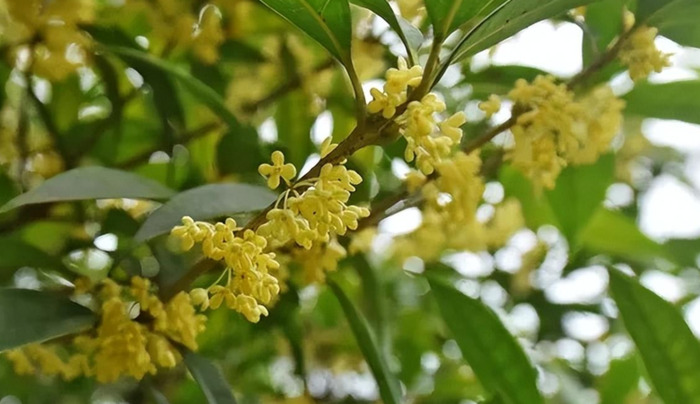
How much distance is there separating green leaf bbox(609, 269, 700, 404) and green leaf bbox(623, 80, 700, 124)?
5.8 inches

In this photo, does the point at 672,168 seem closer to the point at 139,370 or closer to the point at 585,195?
the point at 585,195

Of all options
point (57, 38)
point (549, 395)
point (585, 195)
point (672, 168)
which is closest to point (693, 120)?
point (585, 195)

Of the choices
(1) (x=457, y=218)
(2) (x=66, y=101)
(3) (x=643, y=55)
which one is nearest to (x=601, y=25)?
(3) (x=643, y=55)

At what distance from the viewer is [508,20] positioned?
41 cm

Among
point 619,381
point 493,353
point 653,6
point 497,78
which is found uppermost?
point 653,6

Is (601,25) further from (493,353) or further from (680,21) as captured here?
(493,353)

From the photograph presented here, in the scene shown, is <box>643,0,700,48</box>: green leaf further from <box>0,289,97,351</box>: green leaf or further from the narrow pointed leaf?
<box>0,289,97,351</box>: green leaf

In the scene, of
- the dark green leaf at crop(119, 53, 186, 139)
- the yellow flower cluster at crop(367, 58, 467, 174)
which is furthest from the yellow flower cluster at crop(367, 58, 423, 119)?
the dark green leaf at crop(119, 53, 186, 139)

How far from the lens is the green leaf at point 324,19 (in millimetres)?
414

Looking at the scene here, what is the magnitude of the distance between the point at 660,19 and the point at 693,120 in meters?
0.13

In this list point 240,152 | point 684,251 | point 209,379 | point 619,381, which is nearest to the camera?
point 209,379

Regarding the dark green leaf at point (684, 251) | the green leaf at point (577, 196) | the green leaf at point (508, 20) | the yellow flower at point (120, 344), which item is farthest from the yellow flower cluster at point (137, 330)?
the dark green leaf at point (684, 251)

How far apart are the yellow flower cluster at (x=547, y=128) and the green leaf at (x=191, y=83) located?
0.20 meters

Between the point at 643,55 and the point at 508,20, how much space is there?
16cm
